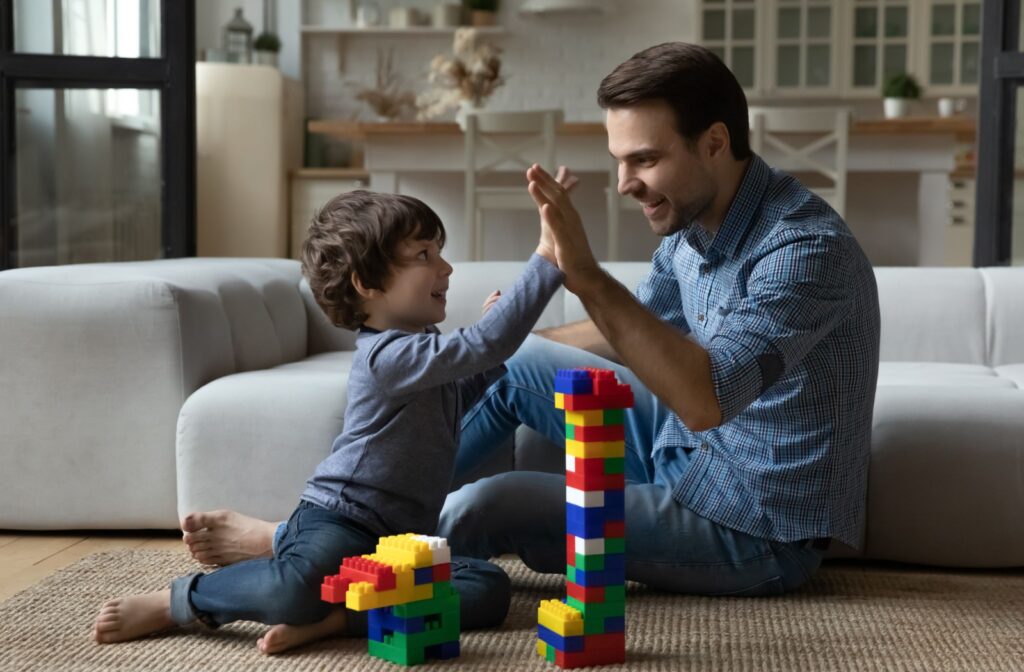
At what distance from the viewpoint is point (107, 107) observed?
3.34 metres

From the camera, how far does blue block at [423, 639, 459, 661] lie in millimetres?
1585

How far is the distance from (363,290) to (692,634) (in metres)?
0.67

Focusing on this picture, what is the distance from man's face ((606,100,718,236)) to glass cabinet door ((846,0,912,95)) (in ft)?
18.5

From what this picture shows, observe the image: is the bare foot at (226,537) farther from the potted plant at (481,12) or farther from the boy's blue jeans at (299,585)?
the potted plant at (481,12)

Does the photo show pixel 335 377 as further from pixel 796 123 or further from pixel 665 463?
pixel 796 123

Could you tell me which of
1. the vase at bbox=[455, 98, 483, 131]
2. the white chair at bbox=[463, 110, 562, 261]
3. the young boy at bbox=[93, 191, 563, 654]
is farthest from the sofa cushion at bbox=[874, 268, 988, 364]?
the vase at bbox=[455, 98, 483, 131]

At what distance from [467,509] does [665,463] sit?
0.33 meters

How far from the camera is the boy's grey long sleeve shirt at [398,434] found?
163 cm

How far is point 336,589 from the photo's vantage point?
154 centimetres

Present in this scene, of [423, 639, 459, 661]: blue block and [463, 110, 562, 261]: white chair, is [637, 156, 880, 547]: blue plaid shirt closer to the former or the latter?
[423, 639, 459, 661]: blue block

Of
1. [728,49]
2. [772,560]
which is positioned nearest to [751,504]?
[772,560]

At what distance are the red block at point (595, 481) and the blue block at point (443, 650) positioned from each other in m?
0.27

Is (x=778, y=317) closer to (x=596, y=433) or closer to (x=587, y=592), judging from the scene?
(x=596, y=433)

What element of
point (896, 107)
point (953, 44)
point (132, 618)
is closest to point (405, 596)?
point (132, 618)
